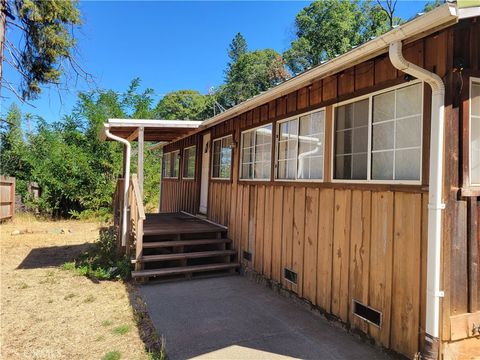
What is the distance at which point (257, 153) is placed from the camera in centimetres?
612

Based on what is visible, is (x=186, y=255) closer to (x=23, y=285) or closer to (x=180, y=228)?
(x=180, y=228)

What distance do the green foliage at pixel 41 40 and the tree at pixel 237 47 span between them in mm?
27818

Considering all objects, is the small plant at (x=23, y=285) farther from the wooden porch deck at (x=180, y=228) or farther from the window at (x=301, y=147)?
the window at (x=301, y=147)

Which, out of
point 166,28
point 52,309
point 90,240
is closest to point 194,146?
point 90,240

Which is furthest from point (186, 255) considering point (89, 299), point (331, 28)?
point (331, 28)

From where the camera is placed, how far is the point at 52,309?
14.9 feet

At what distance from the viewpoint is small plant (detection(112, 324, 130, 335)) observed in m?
3.79

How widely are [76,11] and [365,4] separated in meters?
22.0

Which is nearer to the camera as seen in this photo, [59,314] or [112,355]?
[112,355]

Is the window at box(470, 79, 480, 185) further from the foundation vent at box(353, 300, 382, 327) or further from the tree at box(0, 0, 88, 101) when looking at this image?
the tree at box(0, 0, 88, 101)

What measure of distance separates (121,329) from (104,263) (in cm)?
309

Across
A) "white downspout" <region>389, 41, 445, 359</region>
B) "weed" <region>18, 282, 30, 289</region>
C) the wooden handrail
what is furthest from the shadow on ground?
"white downspout" <region>389, 41, 445, 359</region>

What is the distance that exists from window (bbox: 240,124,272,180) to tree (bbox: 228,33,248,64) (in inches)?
1161

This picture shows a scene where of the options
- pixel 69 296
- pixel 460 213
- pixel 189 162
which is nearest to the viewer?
pixel 460 213
